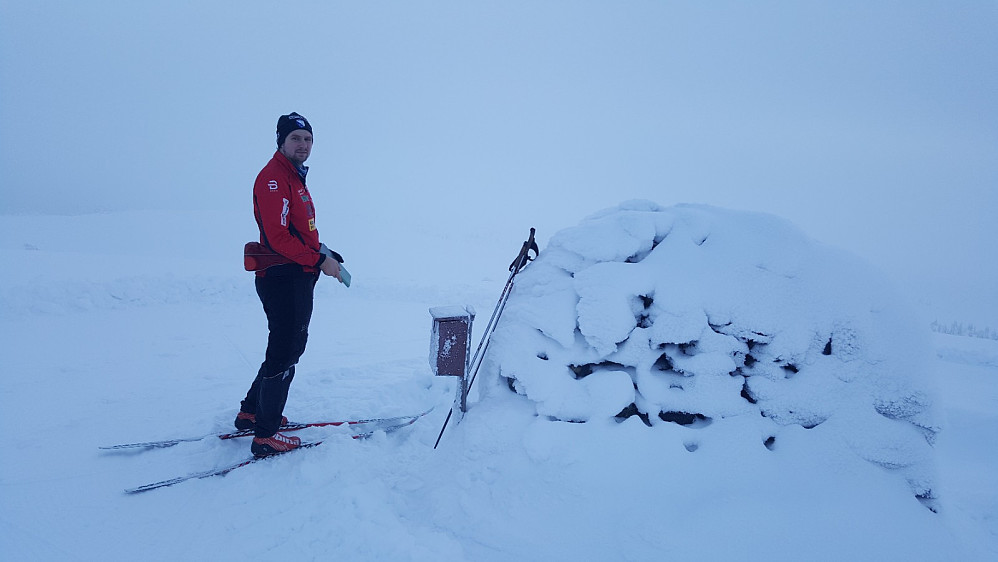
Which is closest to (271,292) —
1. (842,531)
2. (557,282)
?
(557,282)

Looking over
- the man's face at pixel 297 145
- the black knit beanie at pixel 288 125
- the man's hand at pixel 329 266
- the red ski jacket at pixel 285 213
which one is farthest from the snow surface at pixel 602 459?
the black knit beanie at pixel 288 125

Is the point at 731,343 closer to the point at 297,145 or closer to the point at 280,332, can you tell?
the point at 280,332

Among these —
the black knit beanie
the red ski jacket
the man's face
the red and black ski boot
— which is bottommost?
the red and black ski boot

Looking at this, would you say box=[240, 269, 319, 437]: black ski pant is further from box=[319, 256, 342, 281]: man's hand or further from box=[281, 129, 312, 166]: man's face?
box=[281, 129, 312, 166]: man's face

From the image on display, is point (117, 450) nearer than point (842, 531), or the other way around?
point (842, 531)

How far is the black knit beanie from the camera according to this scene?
3.22m

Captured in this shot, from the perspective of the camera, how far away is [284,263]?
3236 millimetres

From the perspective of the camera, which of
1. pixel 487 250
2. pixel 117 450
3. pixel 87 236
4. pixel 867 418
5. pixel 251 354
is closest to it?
pixel 867 418

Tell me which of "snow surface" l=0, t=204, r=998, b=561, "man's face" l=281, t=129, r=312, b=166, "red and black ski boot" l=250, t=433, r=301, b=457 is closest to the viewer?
"snow surface" l=0, t=204, r=998, b=561

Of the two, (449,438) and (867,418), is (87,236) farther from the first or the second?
(867,418)

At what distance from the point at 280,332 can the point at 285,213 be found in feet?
2.88

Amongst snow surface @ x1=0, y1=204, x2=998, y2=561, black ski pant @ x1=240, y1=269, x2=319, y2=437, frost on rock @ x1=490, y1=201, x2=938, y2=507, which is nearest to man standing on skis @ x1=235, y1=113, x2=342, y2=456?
black ski pant @ x1=240, y1=269, x2=319, y2=437

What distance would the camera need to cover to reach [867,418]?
8.76 ft

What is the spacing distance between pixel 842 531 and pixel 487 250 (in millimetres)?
19911
